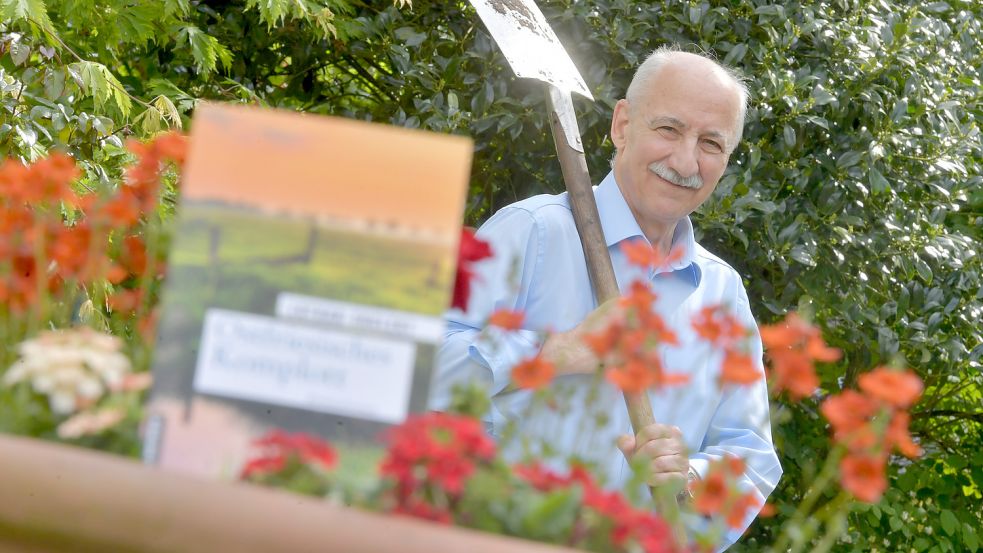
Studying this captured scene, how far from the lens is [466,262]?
3.51 feet

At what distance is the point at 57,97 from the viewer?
2557 millimetres

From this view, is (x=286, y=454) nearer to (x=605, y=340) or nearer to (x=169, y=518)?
(x=169, y=518)

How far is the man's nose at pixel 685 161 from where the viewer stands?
218 centimetres

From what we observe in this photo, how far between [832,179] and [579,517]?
263 centimetres

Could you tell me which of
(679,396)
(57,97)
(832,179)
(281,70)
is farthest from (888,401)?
(281,70)

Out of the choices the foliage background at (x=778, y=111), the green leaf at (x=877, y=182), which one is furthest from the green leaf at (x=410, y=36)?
the green leaf at (x=877, y=182)

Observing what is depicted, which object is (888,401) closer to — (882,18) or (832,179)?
(832,179)

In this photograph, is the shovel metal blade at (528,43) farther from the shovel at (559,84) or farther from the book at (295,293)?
the book at (295,293)

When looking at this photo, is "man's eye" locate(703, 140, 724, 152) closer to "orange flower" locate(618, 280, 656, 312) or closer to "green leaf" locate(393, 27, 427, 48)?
"orange flower" locate(618, 280, 656, 312)

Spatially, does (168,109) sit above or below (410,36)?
above

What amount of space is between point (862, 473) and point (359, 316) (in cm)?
38

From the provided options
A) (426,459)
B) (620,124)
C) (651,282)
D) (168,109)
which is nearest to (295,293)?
(426,459)

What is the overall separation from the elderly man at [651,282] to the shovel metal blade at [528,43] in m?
0.24

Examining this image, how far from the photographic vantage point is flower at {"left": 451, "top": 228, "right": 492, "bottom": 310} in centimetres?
106
